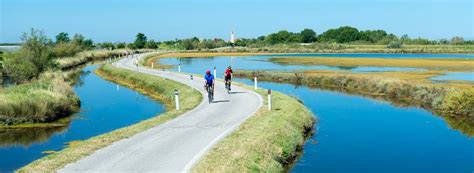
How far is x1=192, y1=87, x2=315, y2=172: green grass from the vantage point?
50.4ft

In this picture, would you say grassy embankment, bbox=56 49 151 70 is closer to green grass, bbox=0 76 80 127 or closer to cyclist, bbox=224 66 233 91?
green grass, bbox=0 76 80 127

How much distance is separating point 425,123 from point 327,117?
5093 millimetres

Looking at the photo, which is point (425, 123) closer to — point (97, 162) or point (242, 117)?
point (242, 117)

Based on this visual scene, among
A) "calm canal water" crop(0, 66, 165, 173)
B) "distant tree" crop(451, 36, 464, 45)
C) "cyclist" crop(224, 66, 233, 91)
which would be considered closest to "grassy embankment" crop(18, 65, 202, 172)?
"calm canal water" crop(0, 66, 165, 173)

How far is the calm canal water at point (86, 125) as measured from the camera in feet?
68.5

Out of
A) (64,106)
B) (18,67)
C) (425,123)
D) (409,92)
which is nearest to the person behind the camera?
→ (425,123)

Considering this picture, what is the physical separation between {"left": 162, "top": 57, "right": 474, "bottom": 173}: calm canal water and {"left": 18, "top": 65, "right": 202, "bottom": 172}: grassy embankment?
6.43m

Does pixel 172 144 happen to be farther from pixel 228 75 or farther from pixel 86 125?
pixel 228 75

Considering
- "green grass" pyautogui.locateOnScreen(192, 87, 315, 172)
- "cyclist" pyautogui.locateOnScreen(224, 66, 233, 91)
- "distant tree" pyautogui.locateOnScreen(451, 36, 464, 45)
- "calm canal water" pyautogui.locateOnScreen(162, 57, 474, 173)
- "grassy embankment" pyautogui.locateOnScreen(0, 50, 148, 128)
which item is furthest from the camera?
"distant tree" pyautogui.locateOnScreen(451, 36, 464, 45)

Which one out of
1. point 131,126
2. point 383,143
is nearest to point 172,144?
point 131,126

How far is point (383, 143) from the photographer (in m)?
22.8

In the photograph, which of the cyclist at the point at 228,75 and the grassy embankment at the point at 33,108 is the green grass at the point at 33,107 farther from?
the cyclist at the point at 228,75

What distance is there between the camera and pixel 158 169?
14398mm

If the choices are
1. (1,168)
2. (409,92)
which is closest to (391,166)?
(1,168)
